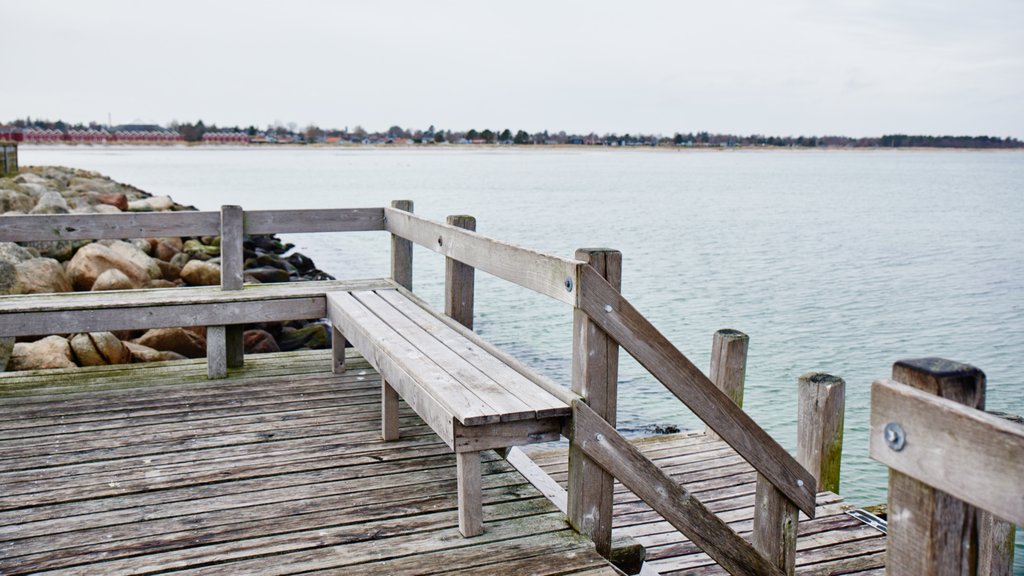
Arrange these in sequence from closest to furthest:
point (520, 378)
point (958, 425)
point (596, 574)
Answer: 1. point (958, 425)
2. point (596, 574)
3. point (520, 378)

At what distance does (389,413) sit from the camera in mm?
5238

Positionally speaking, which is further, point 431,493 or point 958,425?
point 431,493

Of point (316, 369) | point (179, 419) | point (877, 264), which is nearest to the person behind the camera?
point (179, 419)

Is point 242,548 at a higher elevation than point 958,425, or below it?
below

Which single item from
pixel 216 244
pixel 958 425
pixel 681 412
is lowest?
pixel 681 412

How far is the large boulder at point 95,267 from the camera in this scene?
35.0ft

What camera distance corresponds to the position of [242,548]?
154 inches

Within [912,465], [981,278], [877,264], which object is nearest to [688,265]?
[877,264]

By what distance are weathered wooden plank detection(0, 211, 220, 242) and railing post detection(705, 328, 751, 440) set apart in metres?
3.81

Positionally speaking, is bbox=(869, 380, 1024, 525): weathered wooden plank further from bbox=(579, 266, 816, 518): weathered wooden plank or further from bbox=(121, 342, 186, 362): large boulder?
bbox=(121, 342, 186, 362): large boulder

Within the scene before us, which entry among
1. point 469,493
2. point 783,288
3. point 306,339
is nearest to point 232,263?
point 469,493

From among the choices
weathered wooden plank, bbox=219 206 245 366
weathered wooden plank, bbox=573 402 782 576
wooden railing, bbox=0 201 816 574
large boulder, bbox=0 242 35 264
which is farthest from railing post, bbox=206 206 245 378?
large boulder, bbox=0 242 35 264

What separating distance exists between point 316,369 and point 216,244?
13.2 meters

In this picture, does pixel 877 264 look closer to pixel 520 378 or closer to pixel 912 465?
pixel 520 378
